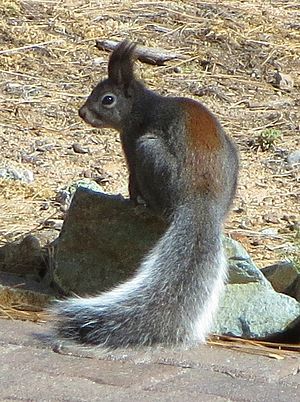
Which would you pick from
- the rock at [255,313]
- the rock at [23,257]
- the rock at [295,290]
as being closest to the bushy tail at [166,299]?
the rock at [255,313]

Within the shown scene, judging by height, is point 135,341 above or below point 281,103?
below

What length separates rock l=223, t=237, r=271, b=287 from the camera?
14.5 feet

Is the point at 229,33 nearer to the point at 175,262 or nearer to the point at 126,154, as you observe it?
the point at 126,154

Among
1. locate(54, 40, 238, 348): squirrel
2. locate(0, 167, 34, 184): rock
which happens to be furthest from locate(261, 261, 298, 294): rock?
locate(0, 167, 34, 184): rock

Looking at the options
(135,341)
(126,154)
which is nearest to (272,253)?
(126,154)

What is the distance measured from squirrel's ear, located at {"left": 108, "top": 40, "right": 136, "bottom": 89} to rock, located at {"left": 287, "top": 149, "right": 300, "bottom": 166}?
5.28 feet

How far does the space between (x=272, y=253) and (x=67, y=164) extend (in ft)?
4.90

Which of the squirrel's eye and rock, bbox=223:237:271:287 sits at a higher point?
the squirrel's eye

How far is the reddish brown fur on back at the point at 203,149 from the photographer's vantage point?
4.46 metres

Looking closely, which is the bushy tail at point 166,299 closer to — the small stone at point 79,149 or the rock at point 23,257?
the rock at point 23,257

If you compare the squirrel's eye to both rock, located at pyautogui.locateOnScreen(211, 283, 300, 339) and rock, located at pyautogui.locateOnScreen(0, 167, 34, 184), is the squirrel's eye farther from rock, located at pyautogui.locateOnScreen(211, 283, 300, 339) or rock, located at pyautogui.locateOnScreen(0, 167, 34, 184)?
rock, located at pyautogui.locateOnScreen(211, 283, 300, 339)

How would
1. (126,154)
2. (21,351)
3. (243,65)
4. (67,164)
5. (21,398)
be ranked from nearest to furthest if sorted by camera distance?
(21,398) < (21,351) < (126,154) < (67,164) < (243,65)

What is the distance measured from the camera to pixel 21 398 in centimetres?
329

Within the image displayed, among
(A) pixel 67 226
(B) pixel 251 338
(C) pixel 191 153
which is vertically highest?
(C) pixel 191 153
